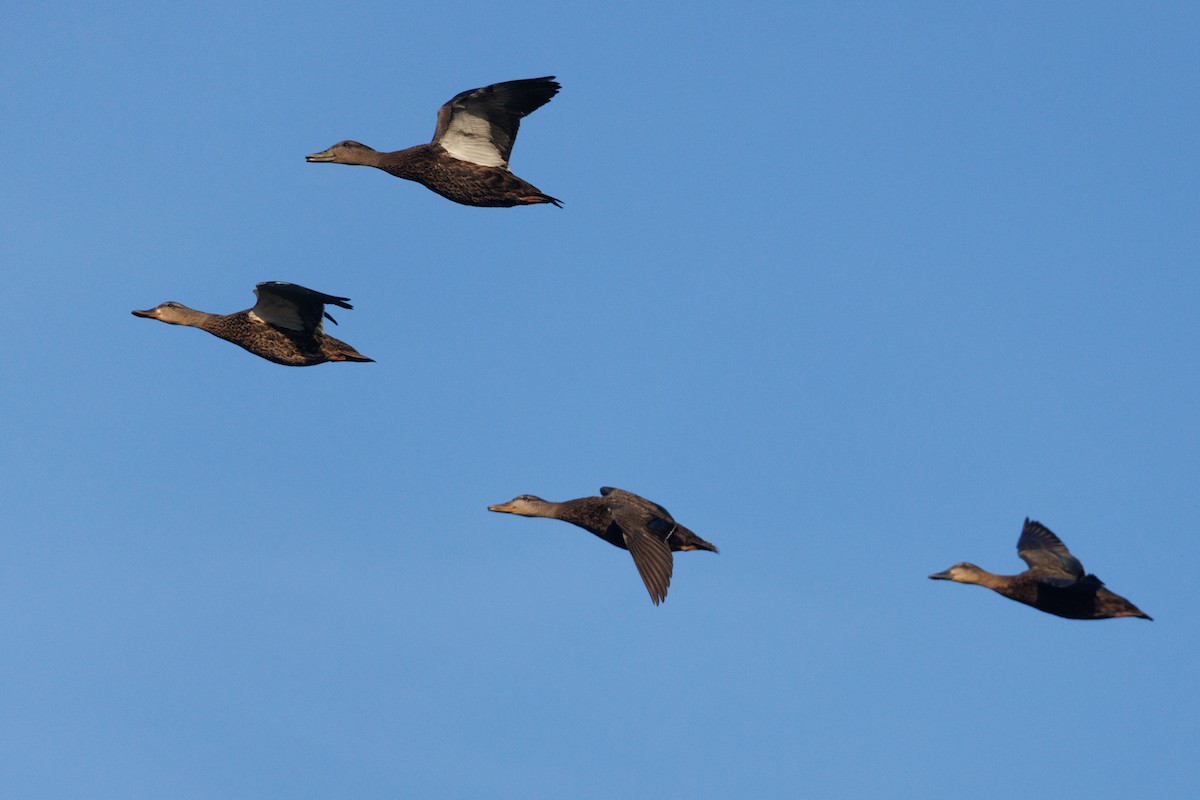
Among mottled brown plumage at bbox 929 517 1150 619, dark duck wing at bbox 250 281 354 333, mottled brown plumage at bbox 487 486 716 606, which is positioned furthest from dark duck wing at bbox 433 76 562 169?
mottled brown plumage at bbox 929 517 1150 619

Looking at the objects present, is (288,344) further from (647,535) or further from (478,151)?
(647,535)

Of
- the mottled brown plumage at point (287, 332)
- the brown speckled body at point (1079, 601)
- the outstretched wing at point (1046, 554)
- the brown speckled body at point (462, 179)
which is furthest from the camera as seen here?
the brown speckled body at point (462, 179)

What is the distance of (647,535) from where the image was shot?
72.7 ft

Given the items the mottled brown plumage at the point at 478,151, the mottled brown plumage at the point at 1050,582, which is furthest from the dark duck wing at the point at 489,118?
the mottled brown plumage at the point at 1050,582

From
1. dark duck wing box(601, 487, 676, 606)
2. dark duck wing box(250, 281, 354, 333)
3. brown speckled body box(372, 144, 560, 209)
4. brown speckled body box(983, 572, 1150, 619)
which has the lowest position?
dark duck wing box(601, 487, 676, 606)

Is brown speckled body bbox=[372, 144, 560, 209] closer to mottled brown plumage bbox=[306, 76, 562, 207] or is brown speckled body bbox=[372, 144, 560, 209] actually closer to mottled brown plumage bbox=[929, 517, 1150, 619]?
mottled brown plumage bbox=[306, 76, 562, 207]

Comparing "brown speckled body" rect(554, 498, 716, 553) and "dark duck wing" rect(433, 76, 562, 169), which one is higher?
"dark duck wing" rect(433, 76, 562, 169)

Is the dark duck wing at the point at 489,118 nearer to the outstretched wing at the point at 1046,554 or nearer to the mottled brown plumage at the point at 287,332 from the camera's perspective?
the mottled brown plumage at the point at 287,332

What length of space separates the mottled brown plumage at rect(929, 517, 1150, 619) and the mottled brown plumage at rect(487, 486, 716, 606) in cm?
410

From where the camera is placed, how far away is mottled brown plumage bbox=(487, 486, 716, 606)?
70.5 feet

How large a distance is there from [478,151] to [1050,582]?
34.2 feet

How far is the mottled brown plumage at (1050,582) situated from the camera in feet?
74.4

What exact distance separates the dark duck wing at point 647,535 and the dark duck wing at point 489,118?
556 cm

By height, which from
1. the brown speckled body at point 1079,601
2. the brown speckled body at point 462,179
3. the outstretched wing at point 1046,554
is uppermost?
the brown speckled body at point 462,179
